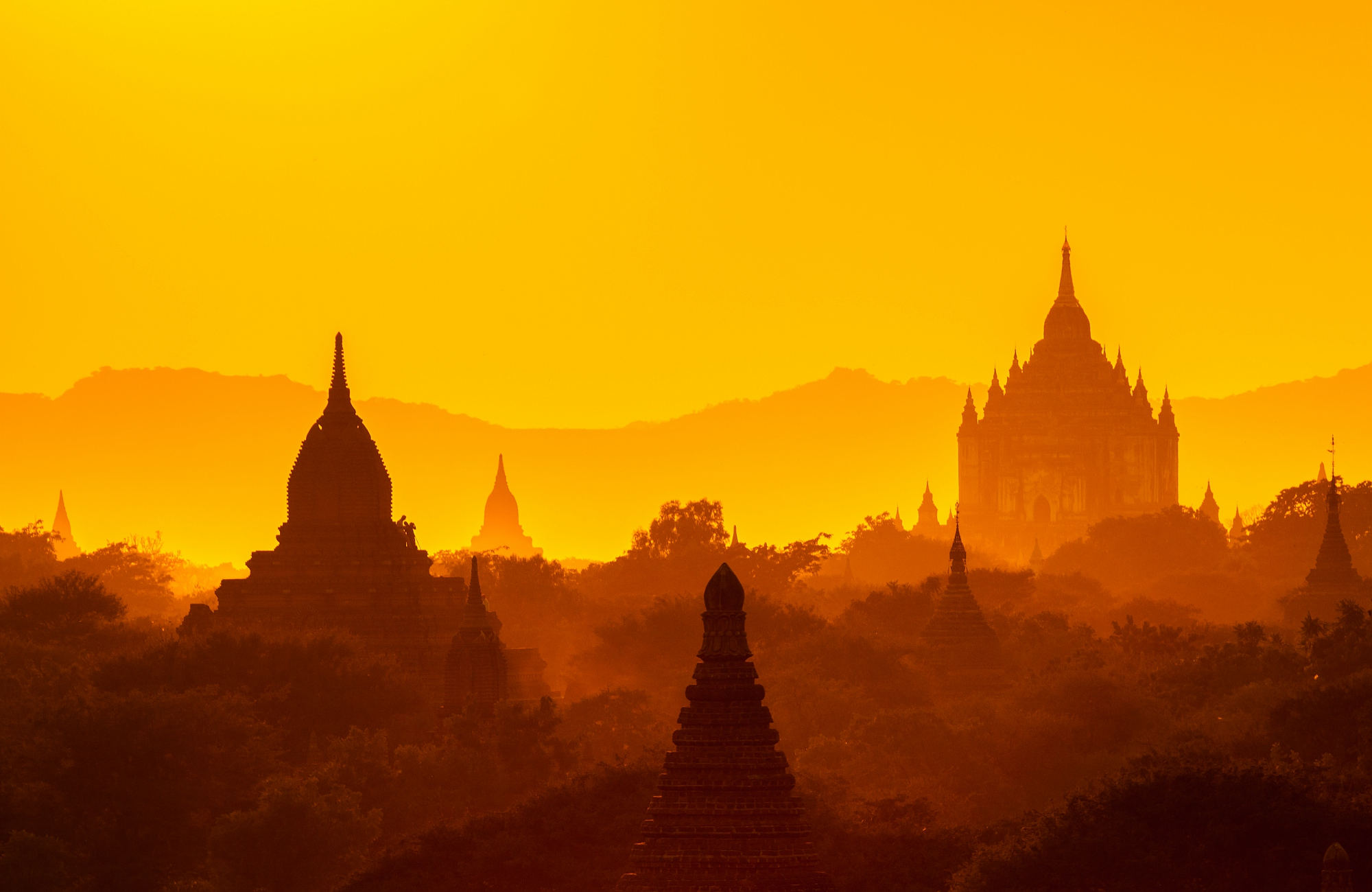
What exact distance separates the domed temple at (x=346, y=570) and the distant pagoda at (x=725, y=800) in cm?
5405

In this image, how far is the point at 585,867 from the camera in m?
60.5

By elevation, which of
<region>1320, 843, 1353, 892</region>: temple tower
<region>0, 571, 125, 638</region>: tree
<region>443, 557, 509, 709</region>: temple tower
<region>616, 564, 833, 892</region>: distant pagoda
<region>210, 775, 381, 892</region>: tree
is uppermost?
<region>0, 571, 125, 638</region>: tree

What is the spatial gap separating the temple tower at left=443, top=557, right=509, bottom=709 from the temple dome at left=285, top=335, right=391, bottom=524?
8.30m

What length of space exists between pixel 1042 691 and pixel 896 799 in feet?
69.4

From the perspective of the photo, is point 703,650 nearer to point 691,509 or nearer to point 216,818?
point 216,818

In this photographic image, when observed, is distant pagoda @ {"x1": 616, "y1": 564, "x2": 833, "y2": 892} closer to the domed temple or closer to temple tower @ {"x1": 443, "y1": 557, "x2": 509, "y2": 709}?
temple tower @ {"x1": 443, "y1": 557, "x2": 509, "y2": 709}

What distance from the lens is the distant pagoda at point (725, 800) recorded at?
42.6 metres

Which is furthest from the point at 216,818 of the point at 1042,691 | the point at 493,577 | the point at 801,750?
the point at 493,577

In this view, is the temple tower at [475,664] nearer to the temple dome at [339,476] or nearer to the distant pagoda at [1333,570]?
the temple dome at [339,476]

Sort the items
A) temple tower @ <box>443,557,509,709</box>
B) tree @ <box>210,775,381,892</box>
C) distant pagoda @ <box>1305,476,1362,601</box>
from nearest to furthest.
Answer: tree @ <box>210,775,381,892</box> < temple tower @ <box>443,557,509,709</box> < distant pagoda @ <box>1305,476,1362,601</box>

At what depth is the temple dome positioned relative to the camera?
10238cm

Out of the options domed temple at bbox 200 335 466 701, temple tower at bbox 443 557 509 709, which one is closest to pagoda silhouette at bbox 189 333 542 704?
domed temple at bbox 200 335 466 701

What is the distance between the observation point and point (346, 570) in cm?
10062

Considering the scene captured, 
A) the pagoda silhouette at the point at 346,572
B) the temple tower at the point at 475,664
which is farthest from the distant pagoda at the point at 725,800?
the pagoda silhouette at the point at 346,572
